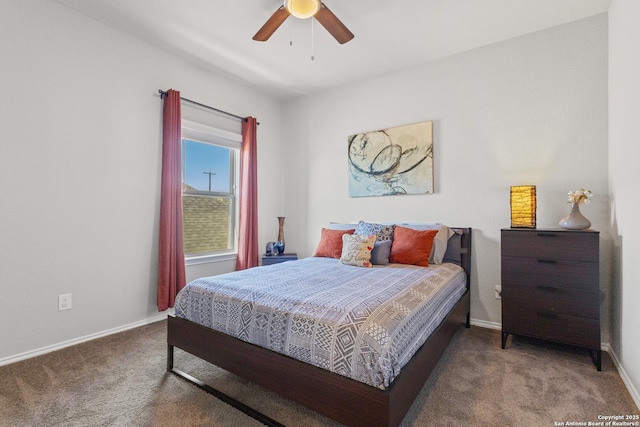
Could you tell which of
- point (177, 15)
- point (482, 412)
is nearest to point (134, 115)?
point (177, 15)

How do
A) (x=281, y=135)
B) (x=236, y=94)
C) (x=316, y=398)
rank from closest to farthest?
1. (x=316, y=398)
2. (x=236, y=94)
3. (x=281, y=135)

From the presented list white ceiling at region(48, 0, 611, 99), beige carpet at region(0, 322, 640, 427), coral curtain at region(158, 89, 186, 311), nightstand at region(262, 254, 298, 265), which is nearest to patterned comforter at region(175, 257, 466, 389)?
beige carpet at region(0, 322, 640, 427)

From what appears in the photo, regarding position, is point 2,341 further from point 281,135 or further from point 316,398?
point 281,135

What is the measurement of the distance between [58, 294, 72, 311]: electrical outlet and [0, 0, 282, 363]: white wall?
3 cm

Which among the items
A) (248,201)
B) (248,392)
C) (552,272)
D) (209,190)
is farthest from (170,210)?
(552,272)

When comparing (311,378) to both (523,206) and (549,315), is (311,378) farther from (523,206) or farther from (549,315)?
(523,206)

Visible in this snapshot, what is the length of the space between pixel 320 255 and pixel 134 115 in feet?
7.39

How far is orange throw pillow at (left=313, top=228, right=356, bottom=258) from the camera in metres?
3.06

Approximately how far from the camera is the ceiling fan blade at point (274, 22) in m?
2.06

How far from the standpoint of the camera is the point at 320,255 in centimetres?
316

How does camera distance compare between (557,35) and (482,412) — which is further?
(557,35)

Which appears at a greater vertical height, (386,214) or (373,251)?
(386,214)

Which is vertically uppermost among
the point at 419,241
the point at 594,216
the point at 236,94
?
the point at 236,94

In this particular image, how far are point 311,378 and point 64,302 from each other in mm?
2248
